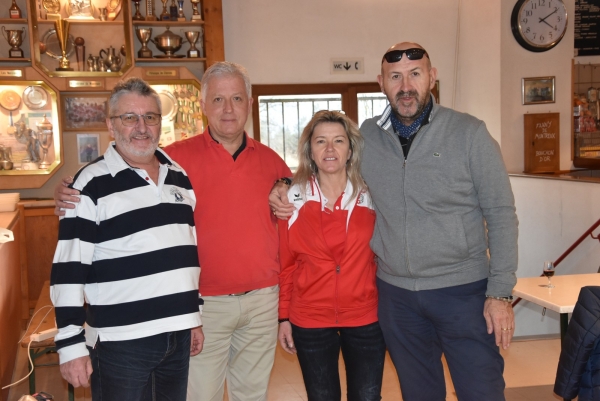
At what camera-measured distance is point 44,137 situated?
6844mm

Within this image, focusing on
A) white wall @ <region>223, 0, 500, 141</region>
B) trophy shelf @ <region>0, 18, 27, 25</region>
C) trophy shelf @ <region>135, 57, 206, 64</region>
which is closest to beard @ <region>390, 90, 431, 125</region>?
trophy shelf @ <region>135, 57, 206, 64</region>

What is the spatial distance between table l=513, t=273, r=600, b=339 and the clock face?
12.9 ft

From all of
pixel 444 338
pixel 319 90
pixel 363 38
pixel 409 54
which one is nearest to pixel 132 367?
pixel 444 338

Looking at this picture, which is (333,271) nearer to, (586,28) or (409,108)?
(409,108)

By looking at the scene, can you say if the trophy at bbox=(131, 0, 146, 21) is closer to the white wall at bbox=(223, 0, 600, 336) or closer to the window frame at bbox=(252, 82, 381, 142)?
the white wall at bbox=(223, 0, 600, 336)

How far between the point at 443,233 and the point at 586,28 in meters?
6.11

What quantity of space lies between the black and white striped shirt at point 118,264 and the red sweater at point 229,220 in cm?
38

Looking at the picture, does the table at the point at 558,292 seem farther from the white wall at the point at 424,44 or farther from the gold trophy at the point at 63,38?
the gold trophy at the point at 63,38

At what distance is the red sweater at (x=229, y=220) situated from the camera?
8.43ft

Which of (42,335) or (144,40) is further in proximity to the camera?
(144,40)

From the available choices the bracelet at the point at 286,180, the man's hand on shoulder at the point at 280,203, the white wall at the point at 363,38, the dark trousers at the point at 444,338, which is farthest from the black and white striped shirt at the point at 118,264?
the white wall at the point at 363,38

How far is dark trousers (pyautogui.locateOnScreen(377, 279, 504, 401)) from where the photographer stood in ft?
7.96

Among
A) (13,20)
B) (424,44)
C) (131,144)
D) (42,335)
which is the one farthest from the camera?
(424,44)

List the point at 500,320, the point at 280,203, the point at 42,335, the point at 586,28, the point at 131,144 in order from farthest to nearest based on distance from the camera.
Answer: the point at 586,28 < the point at 42,335 < the point at 280,203 < the point at 500,320 < the point at 131,144
